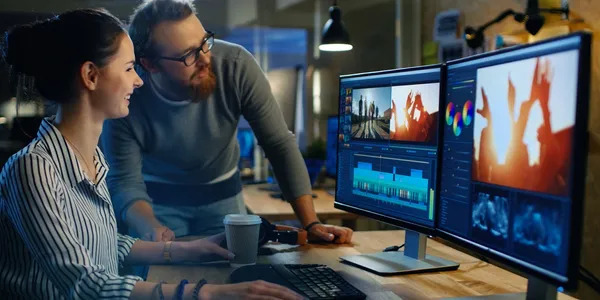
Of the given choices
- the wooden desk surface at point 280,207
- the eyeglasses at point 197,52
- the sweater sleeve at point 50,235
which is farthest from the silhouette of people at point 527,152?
the wooden desk surface at point 280,207

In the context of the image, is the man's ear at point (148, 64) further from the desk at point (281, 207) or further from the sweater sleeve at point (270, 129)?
the desk at point (281, 207)

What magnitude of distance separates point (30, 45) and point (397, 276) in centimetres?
81

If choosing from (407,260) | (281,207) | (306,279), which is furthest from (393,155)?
(281,207)

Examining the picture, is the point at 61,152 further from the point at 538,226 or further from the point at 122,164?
the point at 538,226

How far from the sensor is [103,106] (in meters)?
1.17

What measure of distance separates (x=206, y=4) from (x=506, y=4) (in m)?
1.24

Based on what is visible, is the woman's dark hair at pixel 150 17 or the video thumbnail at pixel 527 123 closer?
the video thumbnail at pixel 527 123

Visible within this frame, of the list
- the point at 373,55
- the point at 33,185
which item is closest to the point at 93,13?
the point at 33,185

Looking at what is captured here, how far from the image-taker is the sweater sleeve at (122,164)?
1705 millimetres

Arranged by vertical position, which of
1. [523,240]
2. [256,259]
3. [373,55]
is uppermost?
[373,55]

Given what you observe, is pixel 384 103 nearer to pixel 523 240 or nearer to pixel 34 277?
pixel 523 240

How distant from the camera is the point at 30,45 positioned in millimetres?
1098

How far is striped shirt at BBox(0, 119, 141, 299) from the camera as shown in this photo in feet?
3.21

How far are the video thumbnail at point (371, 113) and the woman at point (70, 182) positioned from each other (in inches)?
20.0
